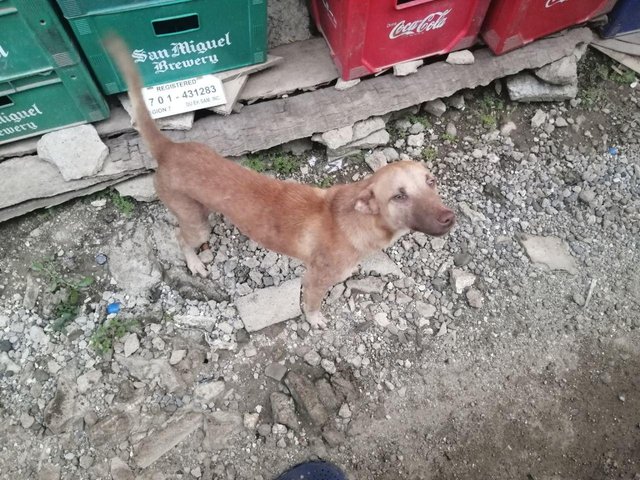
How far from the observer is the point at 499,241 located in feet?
15.4

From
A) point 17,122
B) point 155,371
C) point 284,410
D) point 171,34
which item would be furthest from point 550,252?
point 17,122

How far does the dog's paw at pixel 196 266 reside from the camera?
14.6ft

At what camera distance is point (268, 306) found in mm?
4344

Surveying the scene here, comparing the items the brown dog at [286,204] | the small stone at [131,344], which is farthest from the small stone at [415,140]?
the small stone at [131,344]

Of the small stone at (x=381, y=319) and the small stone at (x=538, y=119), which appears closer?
the small stone at (x=381, y=319)

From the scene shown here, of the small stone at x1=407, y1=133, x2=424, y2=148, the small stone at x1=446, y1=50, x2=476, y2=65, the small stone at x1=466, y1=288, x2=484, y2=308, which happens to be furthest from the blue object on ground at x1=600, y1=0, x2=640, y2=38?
the small stone at x1=466, y1=288, x2=484, y2=308

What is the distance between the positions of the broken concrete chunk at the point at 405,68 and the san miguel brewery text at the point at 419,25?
0.37 metres

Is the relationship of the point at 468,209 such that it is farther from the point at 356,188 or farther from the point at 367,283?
the point at 356,188

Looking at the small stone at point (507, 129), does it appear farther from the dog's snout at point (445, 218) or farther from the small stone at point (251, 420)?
the small stone at point (251, 420)

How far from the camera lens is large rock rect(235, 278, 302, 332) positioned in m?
4.28

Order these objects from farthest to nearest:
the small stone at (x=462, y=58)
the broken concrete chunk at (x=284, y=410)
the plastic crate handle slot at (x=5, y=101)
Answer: the small stone at (x=462, y=58) < the plastic crate handle slot at (x=5, y=101) < the broken concrete chunk at (x=284, y=410)

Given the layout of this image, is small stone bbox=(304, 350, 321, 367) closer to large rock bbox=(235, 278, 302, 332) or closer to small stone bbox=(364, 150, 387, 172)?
large rock bbox=(235, 278, 302, 332)

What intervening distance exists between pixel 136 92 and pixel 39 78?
1455 mm

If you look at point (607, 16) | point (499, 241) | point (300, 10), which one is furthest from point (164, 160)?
point (607, 16)
